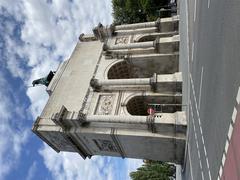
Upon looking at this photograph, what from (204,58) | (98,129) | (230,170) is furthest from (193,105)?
(98,129)

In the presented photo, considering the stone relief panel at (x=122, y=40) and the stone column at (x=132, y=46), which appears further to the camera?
the stone relief panel at (x=122, y=40)

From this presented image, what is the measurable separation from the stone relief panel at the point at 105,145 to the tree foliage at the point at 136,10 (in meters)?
24.9

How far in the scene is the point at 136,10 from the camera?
149 ft

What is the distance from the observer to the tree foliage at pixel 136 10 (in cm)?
4315

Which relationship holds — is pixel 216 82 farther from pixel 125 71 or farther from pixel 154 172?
pixel 154 172

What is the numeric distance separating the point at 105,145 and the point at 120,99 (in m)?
4.08

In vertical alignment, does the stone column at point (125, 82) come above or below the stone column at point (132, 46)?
below

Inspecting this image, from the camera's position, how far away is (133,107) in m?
24.3

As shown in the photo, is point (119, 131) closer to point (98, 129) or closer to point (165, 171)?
point (98, 129)

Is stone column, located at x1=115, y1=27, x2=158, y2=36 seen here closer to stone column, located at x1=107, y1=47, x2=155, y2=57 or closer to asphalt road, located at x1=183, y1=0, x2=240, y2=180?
stone column, located at x1=107, y1=47, x2=155, y2=57

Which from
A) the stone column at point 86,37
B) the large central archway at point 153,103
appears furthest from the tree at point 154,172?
the stone column at point 86,37

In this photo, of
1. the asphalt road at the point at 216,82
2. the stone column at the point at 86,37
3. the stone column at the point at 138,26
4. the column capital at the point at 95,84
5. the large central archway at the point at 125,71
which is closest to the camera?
the asphalt road at the point at 216,82

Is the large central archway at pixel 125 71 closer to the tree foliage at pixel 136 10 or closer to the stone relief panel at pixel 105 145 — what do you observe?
the stone relief panel at pixel 105 145

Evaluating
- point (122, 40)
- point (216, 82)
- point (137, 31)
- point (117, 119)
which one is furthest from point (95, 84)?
point (216, 82)
